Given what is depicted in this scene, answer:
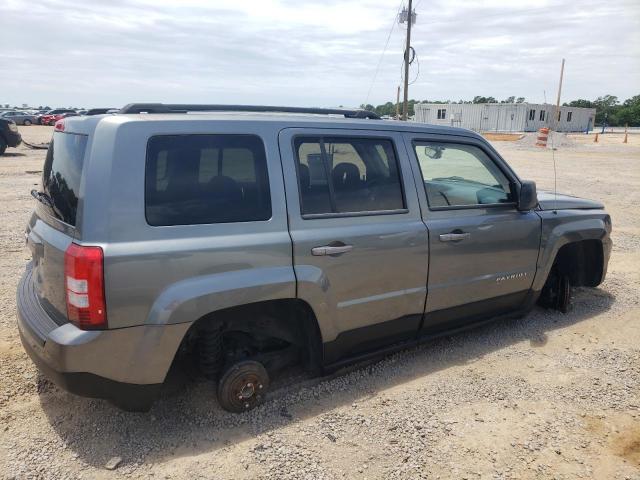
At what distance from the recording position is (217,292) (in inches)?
103

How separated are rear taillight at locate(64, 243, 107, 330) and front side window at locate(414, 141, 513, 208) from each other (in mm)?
2306

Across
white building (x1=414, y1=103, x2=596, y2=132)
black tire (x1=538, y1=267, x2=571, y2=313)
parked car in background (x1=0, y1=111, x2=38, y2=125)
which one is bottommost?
black tire (x1=538, y1=267, x2=571, y2=313)

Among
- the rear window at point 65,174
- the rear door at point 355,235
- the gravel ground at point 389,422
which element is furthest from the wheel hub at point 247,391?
the rear window at point 65,174

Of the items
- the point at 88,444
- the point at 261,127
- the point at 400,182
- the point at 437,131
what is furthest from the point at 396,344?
the point at 88,444

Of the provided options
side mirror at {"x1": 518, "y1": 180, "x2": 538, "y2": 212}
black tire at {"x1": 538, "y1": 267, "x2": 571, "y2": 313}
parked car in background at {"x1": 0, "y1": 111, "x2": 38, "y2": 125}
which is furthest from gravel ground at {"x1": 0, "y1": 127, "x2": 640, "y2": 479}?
parked car in background at {"x1": 0, "y1": 111, "x2": 38, "y2": 125}

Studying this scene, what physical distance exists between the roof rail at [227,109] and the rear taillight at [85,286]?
91 centimetres

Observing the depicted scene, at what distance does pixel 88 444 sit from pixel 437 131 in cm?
307

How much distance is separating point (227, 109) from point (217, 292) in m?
1.34

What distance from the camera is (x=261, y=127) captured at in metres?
2.88

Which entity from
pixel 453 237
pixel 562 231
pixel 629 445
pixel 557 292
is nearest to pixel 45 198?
pixel 453 237

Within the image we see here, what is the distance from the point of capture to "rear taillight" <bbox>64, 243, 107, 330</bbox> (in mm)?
2354

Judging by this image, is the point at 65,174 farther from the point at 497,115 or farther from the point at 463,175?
the point at 497,115

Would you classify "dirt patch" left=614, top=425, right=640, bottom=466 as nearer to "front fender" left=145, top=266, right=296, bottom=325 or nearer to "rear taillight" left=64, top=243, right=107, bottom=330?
"front fender" left=145, top=266, right=296, bottom=325

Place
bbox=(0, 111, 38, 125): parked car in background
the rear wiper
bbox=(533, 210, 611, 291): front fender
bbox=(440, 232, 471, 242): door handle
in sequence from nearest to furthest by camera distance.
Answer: the rear wiper < bbox=(440, 232, 471, 242): door handle < bbox=(533, 210, 611, 291): front fender < bbox=(0, 111, 38, 125): parked car in background
